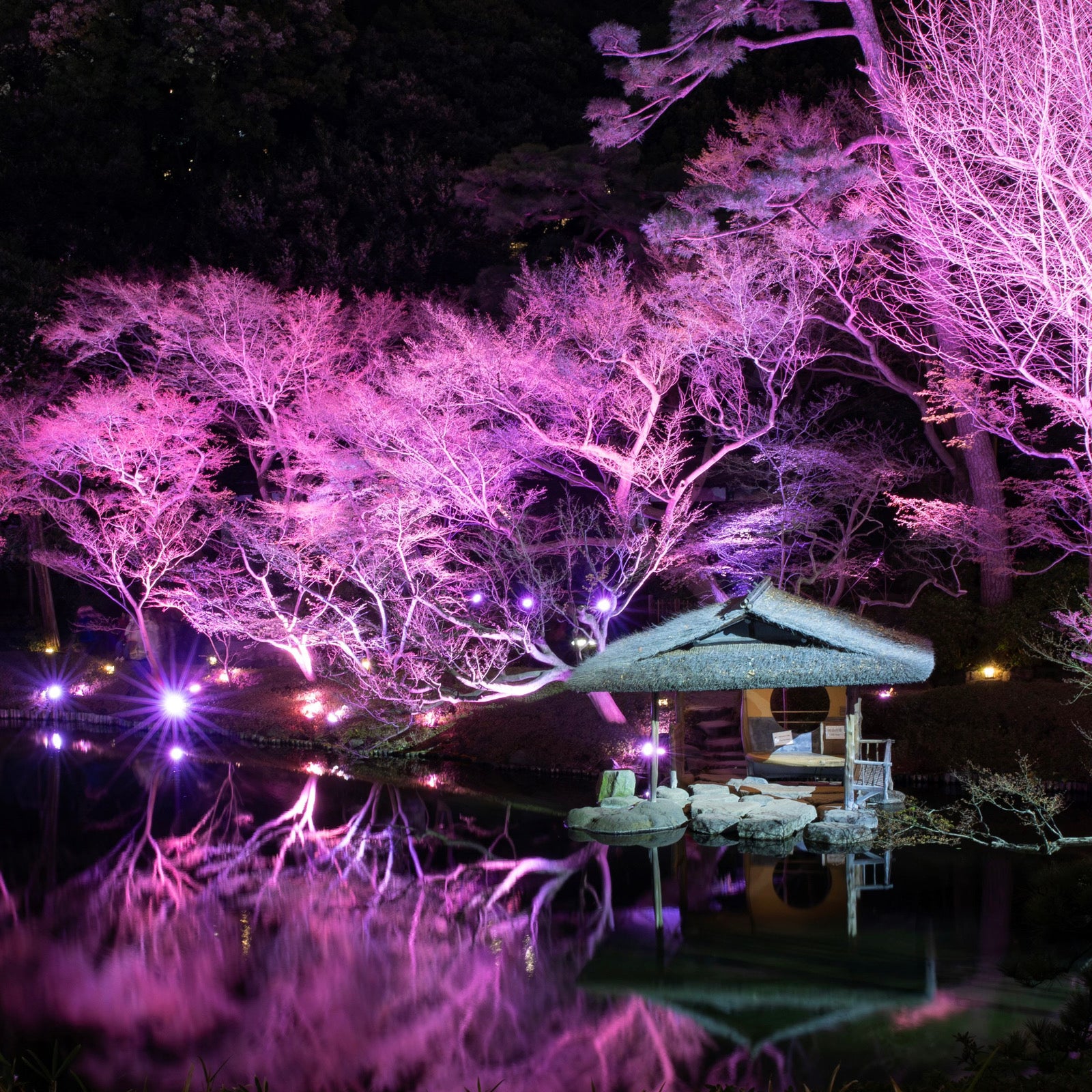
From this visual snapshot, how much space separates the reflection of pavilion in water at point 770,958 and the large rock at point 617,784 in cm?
233

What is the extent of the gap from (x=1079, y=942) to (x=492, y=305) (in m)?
15.0

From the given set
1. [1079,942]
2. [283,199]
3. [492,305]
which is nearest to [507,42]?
[283,199]

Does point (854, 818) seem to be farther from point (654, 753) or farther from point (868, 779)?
point (654, 753)

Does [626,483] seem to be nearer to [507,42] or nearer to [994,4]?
[994,4]

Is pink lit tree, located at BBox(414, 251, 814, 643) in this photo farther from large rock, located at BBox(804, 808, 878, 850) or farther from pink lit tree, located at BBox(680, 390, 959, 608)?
large rock, located at BBox(804, 808, 878, 850)

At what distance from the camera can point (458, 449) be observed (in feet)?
50.6

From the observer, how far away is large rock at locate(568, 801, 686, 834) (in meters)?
12.5

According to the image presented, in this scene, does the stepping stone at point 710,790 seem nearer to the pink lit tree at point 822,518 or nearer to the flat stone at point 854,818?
the flat stone at point 854,818

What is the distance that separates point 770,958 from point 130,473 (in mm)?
16171

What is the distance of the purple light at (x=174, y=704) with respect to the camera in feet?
72.3

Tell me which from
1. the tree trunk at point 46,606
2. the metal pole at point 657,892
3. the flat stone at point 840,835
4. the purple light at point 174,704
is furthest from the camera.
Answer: the tree trunk at point 46,606

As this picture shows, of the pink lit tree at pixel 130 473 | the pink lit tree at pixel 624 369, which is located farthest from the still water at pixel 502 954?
the pink lit tree at pixel 130 473

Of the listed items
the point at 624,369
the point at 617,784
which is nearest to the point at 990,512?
the point at 624,369

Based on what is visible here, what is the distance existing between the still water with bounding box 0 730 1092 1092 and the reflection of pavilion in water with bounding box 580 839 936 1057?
27mm
